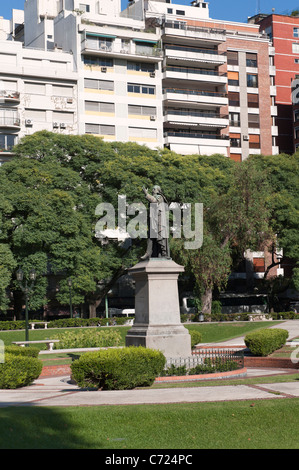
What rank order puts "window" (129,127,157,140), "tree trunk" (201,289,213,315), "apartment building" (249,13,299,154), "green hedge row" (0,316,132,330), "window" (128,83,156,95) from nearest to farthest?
"green hedge row" (0,316,132,330) → "tree trunk" (201,289,213,315) → "window" (129,127,157,140) → "window" (128,83,156,95) → "apartment building" (249,13,299,154)

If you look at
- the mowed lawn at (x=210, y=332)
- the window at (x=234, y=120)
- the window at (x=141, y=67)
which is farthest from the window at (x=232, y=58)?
the mowed lawn at (x=210, y=332)

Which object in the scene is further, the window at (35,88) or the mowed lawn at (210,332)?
the window at (35,88)

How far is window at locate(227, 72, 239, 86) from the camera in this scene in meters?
79.3

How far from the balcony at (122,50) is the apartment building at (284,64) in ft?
60.4

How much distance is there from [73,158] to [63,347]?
2568 cm

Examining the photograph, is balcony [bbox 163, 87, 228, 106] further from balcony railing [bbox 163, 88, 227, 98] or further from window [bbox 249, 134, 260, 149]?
window [bbox 249, 134, 260, 149]

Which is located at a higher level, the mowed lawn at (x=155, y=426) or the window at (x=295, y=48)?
the window at (x=295, y=48)

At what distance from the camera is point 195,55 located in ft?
245

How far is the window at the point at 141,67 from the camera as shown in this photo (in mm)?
71125

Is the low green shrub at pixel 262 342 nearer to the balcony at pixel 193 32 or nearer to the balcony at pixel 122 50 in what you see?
the balcony at pixel 122 50

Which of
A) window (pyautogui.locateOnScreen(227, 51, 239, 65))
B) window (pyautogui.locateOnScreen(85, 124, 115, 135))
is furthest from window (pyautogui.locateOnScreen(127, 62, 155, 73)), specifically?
window (pyautogui.locateOnScreen(227, 51, 239, 65))

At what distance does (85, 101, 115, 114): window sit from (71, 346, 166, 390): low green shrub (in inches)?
2067
